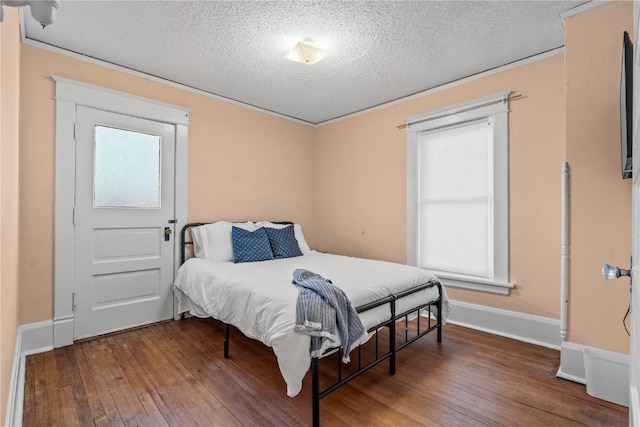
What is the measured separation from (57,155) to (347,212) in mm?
3177

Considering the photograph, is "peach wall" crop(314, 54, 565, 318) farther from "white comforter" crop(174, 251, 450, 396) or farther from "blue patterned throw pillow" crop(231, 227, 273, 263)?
"blue patterned throw pillow" crop(231, 227, 273, 263)

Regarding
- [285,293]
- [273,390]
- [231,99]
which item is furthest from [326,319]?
[231,99]

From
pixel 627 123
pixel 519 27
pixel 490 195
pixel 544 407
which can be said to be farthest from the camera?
pixel 490 195

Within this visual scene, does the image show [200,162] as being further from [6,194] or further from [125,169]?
[6,194]

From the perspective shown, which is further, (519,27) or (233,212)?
(233,212)

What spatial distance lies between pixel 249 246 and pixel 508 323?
261 cm

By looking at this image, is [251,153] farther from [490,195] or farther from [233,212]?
[490,195]

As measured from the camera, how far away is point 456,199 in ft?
11.1

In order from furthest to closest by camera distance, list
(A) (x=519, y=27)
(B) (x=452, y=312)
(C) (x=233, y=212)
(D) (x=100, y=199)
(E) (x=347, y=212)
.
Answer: (E) (x=347, y=212)
(C) (x=233, y=212)
(B) (x=452, y=312)
(D) (x=100, y=199)
(A) (x=519, y=27)

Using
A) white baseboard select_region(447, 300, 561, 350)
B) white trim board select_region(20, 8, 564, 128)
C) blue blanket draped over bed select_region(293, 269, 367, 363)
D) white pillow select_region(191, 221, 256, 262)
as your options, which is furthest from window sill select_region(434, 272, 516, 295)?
white pillow select_region(191, 221, 256, 262)

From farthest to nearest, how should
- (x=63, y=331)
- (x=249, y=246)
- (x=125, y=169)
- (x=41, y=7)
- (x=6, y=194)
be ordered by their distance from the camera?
(x=249, y=246), (x=125, y=169), (x=63, y=331), (x=6, y=194), (x=41, y=7)

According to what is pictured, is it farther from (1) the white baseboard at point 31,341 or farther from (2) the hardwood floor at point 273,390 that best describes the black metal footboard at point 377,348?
(1) the white baseboard at point 31,341

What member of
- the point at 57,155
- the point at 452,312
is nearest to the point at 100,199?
the point at 57,155

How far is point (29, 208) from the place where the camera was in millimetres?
2543
